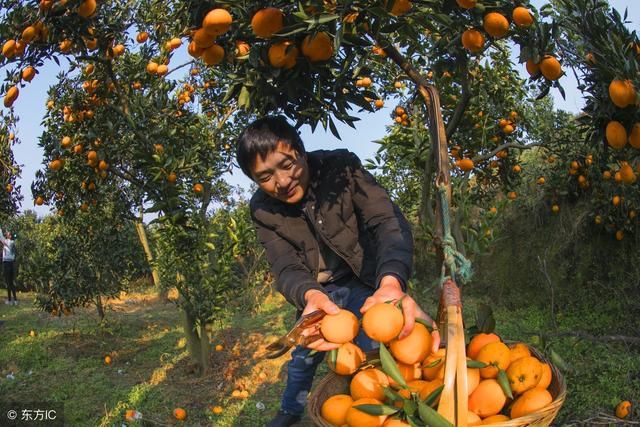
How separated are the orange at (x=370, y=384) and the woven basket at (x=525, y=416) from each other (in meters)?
0.12

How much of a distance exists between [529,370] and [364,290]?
41.3 inches

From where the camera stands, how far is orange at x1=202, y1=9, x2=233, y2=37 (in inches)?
58.1

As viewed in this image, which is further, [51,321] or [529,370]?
[51,321]

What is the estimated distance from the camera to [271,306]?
8.66 meters

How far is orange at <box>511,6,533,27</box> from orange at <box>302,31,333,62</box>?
653 mm

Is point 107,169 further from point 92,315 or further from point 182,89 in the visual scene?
point 92,315

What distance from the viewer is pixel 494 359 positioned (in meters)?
1.36

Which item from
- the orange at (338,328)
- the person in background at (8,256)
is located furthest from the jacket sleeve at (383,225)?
the person in background at (8,256)

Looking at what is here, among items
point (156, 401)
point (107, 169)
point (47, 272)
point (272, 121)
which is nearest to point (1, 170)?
point (107, 169)

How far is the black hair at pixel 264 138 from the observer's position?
1952mm

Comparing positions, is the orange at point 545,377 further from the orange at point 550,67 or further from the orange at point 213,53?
the orange at point 213,53

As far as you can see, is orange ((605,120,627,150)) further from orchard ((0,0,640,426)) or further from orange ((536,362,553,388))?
orange ((536,362,553,388))

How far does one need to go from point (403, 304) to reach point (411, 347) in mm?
117

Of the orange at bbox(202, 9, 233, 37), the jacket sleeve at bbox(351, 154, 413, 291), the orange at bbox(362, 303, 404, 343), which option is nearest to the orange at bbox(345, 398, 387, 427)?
the orange at bbox(362, 303, 404, 343)
